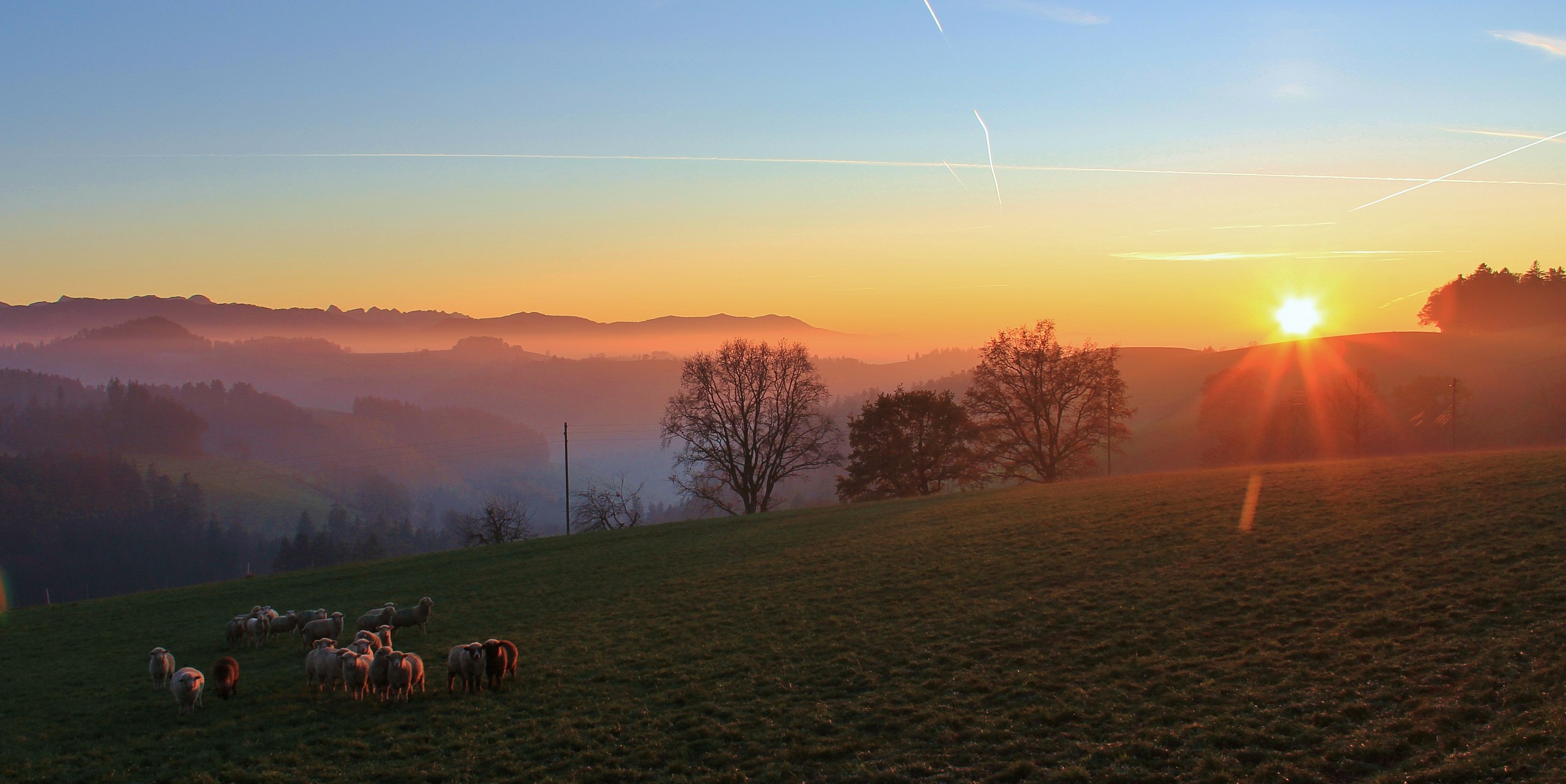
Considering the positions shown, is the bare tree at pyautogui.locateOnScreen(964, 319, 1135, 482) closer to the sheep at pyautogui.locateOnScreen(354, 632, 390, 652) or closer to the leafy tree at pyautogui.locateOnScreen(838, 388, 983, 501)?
the leafy tree at pyautogui.locateOnScreen(838, 388, 983, 501)

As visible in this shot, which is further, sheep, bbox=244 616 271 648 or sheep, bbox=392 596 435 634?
sheep, bbox=392 596 435 634

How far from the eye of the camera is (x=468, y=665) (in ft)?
51.5

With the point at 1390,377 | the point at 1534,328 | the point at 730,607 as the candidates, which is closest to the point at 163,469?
the point at 730,607

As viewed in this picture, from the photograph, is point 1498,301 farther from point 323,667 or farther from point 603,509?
point 323,667

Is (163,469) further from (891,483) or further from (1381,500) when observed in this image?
(1381,500)

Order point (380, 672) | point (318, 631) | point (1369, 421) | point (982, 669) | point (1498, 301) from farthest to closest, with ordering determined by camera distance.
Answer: point (1498, 301)
point (1369, 421)
point (318, 631)
point (380, 672)
point (982, 669)

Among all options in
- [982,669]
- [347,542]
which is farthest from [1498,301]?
[347,542]

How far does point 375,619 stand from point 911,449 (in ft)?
138

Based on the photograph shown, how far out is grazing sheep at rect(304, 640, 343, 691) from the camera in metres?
16.3

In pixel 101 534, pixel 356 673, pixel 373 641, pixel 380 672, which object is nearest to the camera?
pixel 380 672

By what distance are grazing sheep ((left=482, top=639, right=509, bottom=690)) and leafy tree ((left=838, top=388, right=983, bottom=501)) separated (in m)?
43.5

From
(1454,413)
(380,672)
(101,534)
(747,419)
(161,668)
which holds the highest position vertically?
(747,419)

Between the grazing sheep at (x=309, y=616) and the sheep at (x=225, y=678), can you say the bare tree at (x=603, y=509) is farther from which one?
the sheep at (x=225, y=678)

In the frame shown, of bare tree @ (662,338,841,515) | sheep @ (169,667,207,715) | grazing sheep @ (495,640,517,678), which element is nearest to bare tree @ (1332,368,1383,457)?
bare tree @ (662,338,841,515)
